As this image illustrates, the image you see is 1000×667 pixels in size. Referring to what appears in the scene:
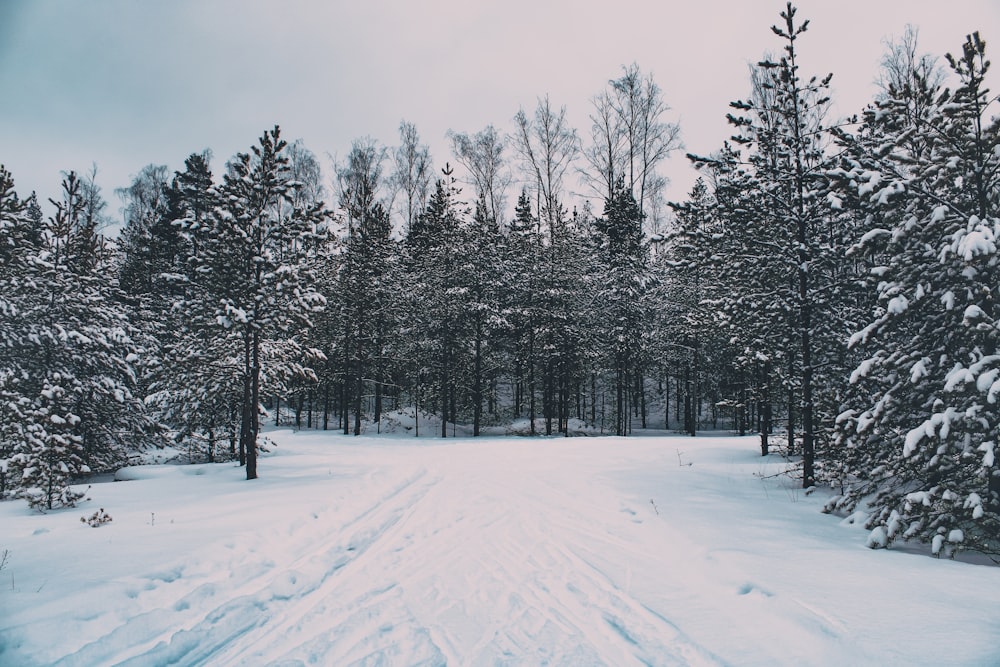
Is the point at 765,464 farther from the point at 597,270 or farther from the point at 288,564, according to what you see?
the point at 597,270

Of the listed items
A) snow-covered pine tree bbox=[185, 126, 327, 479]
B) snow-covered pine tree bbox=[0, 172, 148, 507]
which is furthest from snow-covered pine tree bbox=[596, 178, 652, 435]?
snow-covered pine tree bbox=[0, 172, 148, 507]

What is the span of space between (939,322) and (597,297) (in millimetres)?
22979

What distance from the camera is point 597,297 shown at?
97.9 ft

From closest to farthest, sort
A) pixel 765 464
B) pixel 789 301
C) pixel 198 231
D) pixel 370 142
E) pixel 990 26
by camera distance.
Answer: pixel 990 26, pixel 789 301, pixel 198 231, pixel 765 464, pixel 370 142

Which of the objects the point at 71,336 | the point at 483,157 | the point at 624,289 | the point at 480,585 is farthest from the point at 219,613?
the point at 483,157

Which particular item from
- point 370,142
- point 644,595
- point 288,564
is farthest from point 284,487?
point 370,142

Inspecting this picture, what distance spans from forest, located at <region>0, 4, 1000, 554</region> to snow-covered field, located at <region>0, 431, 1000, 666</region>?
71.8 inches

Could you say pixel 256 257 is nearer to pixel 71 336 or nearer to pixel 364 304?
pixel 71 336

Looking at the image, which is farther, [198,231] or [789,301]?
[198,231]

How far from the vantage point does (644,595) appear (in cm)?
496

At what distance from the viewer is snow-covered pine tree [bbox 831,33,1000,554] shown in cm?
589

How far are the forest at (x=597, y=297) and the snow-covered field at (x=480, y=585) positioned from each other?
1.82m

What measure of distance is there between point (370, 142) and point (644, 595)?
130 ft

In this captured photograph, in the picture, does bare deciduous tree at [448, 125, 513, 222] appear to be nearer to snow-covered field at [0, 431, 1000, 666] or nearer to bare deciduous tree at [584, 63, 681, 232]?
bare deciduous tree at [584, 63, 681, 232]
